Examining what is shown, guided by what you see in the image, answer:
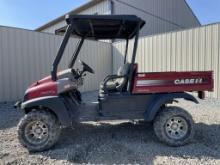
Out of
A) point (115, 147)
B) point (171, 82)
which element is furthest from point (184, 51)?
point (115, 147)

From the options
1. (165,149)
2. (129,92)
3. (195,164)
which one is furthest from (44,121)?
(195,164)

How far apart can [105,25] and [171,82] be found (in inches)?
57.8

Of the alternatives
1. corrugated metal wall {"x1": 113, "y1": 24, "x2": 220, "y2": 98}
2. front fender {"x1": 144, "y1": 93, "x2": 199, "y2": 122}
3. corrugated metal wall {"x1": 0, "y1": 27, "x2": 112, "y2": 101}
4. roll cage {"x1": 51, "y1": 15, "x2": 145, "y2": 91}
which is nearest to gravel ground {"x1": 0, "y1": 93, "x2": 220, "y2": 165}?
front fender {"x1": 144, "y1": 93, "x2": 199, "y2": 122}

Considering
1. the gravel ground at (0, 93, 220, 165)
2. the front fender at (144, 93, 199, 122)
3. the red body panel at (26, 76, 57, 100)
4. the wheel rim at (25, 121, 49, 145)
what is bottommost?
the gravel ground at (0, 93, 220, 165)

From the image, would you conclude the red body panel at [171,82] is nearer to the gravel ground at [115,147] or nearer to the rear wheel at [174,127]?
the rear wheel at [174,127]

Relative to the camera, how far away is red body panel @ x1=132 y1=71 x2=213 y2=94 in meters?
3.71

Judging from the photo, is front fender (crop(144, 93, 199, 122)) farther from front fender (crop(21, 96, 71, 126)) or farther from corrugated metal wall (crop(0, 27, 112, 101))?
corrugated metal wall (crop(0, 27, 112, 101))

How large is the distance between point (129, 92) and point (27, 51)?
231 inches

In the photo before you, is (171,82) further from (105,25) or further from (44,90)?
(44,90)

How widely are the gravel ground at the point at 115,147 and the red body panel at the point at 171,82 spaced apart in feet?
2.93

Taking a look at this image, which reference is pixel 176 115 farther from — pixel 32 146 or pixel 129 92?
pixel 32 146

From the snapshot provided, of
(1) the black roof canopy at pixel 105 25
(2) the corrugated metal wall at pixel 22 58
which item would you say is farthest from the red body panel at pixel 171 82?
(2) the corrugated metal wall at pixel 22 58

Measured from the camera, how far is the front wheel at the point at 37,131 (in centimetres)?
351

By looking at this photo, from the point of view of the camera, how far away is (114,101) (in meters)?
3.78
